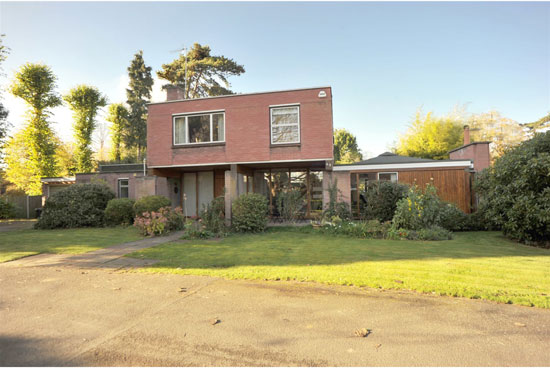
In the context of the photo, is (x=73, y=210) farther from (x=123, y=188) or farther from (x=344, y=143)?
(x=344, y=143)

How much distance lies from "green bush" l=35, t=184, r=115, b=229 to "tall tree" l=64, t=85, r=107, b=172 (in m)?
15.4

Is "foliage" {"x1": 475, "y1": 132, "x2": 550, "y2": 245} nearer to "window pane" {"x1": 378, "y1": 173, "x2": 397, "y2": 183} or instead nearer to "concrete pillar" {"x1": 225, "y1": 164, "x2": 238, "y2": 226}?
"window pane" {"x1": 378, "y1": 173, "x2": 397, "y2": 183}

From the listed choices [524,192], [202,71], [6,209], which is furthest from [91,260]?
[202,71]

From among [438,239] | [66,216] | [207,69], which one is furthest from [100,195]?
[207,69]

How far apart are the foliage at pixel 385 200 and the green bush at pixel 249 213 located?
5070 mm

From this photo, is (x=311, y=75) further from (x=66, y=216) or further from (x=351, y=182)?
(x=66, y=216)

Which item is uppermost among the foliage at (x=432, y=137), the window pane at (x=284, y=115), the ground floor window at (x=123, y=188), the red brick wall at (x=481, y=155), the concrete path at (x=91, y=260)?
the foliage at (x=432, y=137)

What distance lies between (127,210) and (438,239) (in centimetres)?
1350

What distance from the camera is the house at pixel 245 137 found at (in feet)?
43.4

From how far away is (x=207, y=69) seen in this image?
28750mm

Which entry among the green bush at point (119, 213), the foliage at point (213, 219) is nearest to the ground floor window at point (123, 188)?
the green bush at point (119, 213)

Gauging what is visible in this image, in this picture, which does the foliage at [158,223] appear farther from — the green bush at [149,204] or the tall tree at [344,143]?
the tall tree at [344,143]

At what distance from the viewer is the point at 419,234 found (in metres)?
9.87

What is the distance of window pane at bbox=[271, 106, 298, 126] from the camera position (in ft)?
44.4
